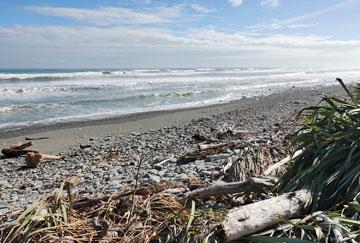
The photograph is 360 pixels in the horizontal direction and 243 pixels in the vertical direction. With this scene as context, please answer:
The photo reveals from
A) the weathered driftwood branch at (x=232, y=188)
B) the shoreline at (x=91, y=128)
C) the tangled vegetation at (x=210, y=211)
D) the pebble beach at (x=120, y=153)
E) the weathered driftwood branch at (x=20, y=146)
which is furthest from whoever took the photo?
the shoreline at (x=91, y=128)

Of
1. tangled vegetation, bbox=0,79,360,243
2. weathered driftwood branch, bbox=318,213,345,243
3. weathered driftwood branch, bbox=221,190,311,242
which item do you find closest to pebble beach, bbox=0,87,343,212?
tangled vegetation, bbox=0,79,360,243

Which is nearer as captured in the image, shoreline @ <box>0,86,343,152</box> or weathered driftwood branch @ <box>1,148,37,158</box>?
weathered driftwood branch @ <box>1,148,37,158</box>

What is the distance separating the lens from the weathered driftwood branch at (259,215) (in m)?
2.31

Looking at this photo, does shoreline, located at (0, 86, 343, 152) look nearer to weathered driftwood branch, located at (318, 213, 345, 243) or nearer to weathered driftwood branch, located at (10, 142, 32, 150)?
weathered driftwood branch, located at (10, 142, 32, 150)

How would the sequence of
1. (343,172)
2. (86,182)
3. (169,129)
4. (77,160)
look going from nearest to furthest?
(343,172) → (86,182) → (77,160) → (169,129)

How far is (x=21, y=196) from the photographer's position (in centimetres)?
568

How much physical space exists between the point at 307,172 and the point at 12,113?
14.9 metres

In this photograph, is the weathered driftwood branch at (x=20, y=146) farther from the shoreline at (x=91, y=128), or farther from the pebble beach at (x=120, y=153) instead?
the shoreline at (x=91, y=128)

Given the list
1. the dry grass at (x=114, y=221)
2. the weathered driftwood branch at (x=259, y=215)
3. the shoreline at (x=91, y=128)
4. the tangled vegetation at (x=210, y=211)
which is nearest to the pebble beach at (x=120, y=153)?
the shoreline at (x=91, y=128)

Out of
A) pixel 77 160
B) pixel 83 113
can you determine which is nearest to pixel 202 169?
pixel 77 160

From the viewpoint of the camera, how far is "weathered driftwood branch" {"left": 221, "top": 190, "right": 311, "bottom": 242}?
2.31m

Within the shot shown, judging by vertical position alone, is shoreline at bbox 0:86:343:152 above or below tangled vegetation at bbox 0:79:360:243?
below

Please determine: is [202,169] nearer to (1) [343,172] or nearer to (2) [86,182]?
(2) [86,182]

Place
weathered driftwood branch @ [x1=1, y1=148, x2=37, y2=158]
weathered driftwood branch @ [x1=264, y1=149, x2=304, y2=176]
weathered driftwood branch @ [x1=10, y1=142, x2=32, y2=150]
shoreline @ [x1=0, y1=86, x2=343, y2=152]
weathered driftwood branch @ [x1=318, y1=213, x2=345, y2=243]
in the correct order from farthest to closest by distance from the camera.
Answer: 1. shoreline @ [x1=0, y1=86, x2=343, y2=152]
2. weathered driftwood branch @ [x1=10, y1=142, x2=32, y2=150]
3. weathered driftwood branch @ [x1=1, y1=148, x2=37, y2=158]
4. weathered driftwood branch @ [x1=264, y1=149, x2=304, y2=176]
5. weathered driftwood branch @ [x1=318, y1=213, x2=345, y2=243]
